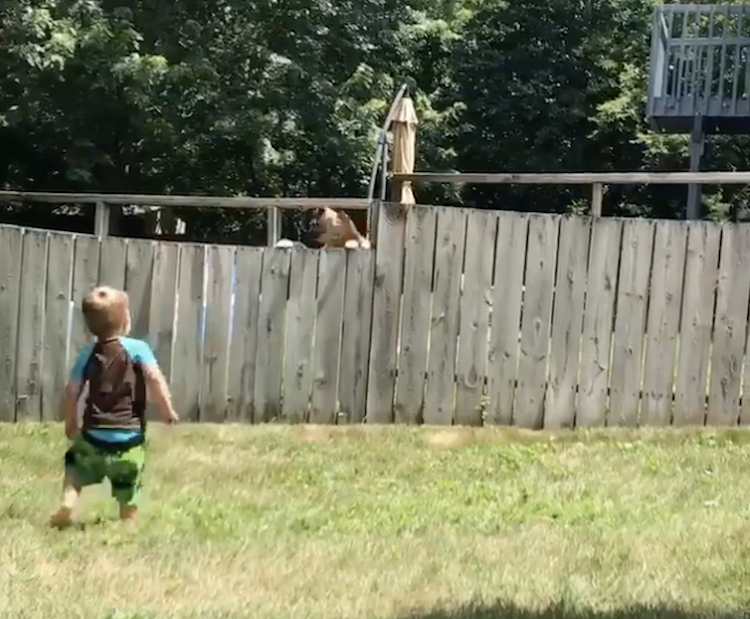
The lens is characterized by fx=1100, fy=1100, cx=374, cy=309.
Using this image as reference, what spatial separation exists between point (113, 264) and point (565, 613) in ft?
14.3

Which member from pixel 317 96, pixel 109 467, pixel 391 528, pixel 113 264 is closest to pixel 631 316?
pixel 391 528

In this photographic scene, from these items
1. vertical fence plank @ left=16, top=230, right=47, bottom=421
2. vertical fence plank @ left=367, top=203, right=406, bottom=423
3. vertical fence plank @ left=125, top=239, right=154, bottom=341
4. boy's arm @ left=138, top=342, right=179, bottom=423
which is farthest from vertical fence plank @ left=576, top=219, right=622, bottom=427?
vertical fence plank @ left=16, top=230, right=47, bottom=421

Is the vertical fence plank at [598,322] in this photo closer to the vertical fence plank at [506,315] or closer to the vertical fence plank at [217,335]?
the vertical fence plank at [506,315]

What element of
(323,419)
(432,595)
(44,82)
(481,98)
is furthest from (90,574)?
(481,98)

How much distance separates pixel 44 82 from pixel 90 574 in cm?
1377

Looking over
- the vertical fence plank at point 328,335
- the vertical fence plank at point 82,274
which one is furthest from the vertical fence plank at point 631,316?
the vertical fence plank at point 82,274

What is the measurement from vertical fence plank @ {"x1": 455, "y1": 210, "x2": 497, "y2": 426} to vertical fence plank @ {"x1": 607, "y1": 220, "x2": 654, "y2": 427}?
831mm

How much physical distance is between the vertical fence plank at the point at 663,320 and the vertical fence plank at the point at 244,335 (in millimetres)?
2537

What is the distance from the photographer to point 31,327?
727cm

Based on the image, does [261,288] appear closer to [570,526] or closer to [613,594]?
[570,526]

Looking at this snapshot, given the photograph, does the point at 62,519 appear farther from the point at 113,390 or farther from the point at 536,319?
the point at 536,319

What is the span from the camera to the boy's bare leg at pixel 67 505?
502 cm

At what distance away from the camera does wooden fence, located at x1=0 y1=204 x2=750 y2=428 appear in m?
6.98

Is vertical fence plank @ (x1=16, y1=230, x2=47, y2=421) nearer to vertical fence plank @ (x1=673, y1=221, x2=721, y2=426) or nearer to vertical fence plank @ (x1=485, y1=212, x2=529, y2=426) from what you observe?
vertical fence plank @ (x1=485, y1=212, x2=529, y2=426)
